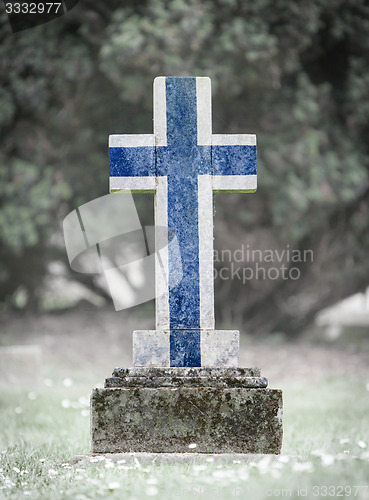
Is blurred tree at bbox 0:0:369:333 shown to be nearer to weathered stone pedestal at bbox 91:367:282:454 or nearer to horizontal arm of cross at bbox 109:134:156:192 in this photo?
horizontal arm of cross at bbox 109:134:156:192

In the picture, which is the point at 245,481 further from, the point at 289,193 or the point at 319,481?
the point at 289,193

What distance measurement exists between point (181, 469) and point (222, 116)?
6.09 m

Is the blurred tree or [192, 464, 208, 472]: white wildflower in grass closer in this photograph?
[192, 464, 208, 472]: white wildflower in grass

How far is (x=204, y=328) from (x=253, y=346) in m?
5.90

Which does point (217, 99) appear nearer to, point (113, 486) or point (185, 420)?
point (185, 420)

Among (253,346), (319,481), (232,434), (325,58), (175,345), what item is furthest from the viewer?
(253,346)

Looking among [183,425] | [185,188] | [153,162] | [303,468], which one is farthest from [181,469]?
[153,162]

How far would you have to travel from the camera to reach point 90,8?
7.93m

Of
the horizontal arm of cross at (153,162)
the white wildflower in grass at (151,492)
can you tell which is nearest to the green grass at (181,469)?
the white wildflower in grass at (151,492)

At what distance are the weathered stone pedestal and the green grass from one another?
170 millimetres

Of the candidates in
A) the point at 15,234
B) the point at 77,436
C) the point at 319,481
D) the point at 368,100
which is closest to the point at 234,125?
the point at 368,100

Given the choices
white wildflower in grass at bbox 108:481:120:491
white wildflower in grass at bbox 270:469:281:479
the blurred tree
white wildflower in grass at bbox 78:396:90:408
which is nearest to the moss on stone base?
white wildflower in grass at bbox 270:469:281:479

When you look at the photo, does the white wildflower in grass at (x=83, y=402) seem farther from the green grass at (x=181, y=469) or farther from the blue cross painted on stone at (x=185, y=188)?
the blue cross painted on stone at (x=185, y=188)

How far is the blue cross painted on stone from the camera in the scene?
10.9 ft
